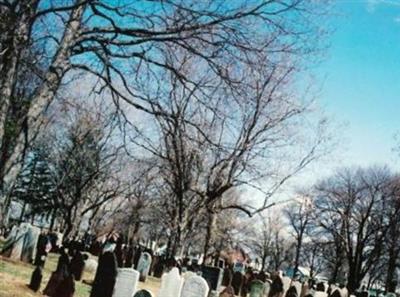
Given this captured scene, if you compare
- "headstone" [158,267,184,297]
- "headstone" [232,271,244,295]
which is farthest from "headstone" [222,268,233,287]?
"headstone" [158,267,184,297]

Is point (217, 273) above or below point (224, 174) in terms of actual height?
below

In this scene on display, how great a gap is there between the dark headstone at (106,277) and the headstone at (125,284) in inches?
3.8

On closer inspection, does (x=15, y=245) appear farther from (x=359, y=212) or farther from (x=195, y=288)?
(x=359, y=212)

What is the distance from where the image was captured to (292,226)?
204ft

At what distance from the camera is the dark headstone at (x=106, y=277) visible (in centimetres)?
934

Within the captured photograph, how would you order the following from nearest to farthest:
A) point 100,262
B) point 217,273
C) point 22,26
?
point 22,26 < point 100,262 < point 217,273

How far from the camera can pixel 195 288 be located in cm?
1002

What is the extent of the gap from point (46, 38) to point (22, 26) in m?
1.67

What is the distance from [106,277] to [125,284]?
409mm

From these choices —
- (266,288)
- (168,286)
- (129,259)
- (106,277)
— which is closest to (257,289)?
(266,288)

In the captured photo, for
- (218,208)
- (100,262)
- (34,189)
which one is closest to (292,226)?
(34,189)

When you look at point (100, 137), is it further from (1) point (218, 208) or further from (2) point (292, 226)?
(2) point (292, 226)

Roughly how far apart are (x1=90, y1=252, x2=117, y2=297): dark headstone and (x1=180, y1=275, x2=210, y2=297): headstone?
5.33ft

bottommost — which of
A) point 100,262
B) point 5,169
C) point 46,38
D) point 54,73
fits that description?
point 100,262
